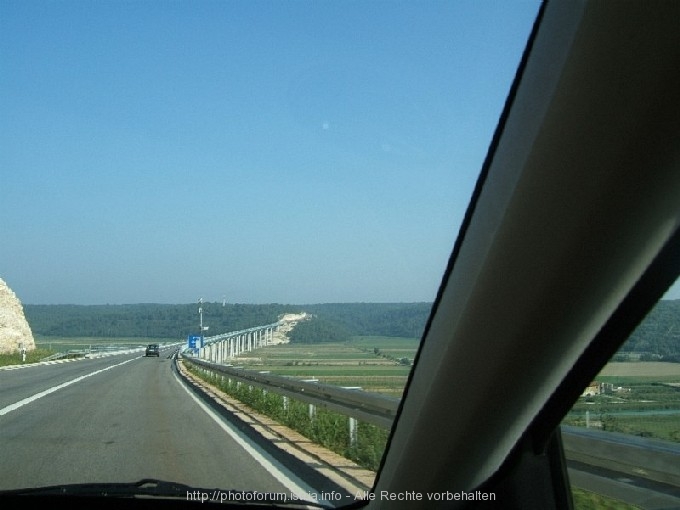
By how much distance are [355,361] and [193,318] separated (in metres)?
7.64

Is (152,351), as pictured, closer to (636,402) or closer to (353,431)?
(353,431)

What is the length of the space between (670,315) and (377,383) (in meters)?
2.94

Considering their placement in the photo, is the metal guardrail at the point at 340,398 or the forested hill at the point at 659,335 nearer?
the forested hill at the point at 659,335

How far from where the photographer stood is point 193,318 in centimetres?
1360

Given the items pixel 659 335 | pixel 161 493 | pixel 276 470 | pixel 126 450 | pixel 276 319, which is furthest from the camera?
pixel 276 319

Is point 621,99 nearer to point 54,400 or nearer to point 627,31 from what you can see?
point 627,31

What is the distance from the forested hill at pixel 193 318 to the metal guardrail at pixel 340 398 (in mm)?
573

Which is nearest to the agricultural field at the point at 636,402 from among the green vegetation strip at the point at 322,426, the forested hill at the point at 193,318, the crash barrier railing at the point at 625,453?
the crash barrier railing at the point at 625,453

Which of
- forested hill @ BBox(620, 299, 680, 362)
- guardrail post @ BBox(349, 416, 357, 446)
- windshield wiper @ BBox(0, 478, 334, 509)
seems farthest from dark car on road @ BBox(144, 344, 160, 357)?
forested hill @ BBox(620, 299, 680, 362)

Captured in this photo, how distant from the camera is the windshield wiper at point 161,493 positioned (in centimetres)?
438

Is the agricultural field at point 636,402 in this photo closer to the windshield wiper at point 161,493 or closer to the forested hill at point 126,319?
the windshield wiper at point 161,493

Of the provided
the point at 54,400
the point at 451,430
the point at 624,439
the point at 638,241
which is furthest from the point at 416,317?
the point at 54,400

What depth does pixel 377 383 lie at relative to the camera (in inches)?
225

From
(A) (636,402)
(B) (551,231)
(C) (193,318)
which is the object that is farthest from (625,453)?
(C) (193,318)
